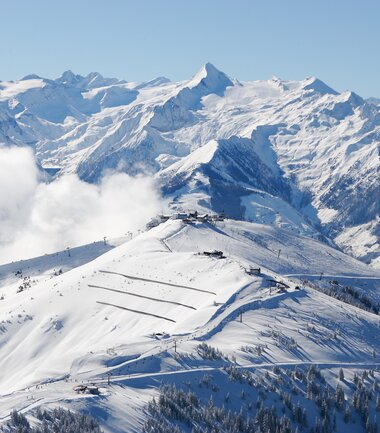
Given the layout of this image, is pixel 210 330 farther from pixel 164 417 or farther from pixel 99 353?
pixel 164 417

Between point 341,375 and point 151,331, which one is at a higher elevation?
point 151,331

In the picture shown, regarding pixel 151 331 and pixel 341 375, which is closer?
pixel 341 375

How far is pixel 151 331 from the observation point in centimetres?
13000

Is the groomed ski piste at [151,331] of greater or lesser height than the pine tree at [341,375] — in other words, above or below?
above

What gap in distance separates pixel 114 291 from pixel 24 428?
8030 centimetres

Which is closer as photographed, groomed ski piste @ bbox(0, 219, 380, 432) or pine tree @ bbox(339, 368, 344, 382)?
groomed ski piste @ bbox(0, 219, 380, 432)

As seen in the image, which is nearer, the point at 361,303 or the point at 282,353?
the point at 282,353

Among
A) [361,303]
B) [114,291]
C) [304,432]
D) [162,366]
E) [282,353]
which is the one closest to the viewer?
[304,432]

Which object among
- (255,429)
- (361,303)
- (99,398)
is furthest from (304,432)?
(361,303)

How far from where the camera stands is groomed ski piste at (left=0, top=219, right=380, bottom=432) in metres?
95.0

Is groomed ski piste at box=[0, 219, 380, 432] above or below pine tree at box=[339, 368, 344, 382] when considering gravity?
above

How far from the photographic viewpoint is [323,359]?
115 m

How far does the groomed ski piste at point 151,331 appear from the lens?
95.0 metres

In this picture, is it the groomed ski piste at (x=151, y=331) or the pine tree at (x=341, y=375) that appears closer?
the groomed ski piste at (x=151, y=331)
